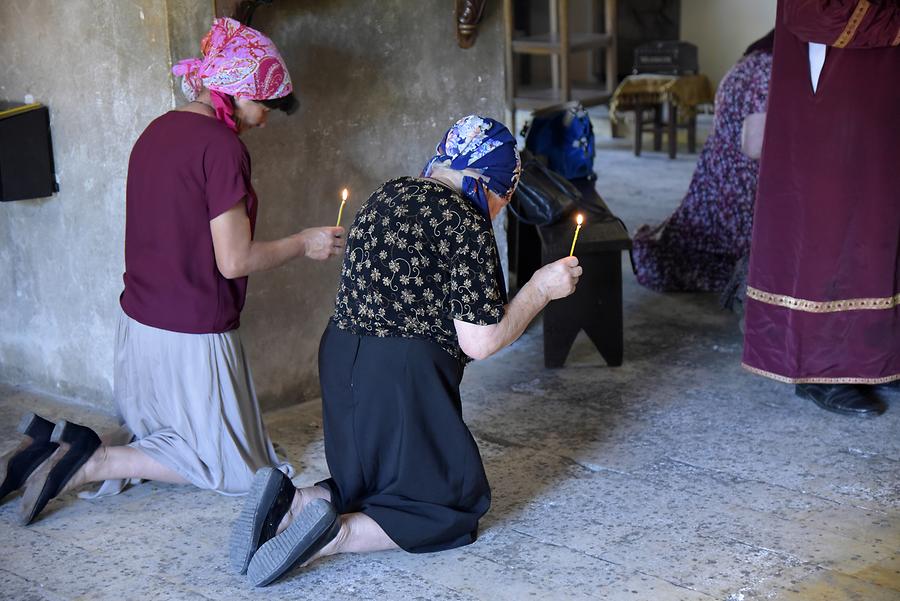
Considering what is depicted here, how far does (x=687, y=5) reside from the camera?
12.5 m

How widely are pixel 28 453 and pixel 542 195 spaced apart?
2.46 meters

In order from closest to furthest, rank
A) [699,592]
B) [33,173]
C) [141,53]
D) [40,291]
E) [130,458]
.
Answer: [699,592], [130,458], [141,53], [33,173], [40,291]

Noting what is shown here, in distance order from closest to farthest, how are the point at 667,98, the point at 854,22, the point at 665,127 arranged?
the point at 854,22
the point at 667,98
the point at 665,127

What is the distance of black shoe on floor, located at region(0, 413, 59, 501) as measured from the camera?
3678 mm

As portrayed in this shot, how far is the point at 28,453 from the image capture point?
3691mm

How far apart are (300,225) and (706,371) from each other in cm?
184

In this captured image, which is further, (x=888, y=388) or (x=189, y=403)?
(x=888, y=388)

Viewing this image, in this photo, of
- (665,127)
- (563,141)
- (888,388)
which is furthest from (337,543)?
(665,127)

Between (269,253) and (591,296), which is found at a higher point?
(269,253)

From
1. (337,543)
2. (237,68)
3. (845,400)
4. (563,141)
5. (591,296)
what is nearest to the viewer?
(337,543)

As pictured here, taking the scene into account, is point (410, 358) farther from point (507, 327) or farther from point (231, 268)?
point (231, 268)

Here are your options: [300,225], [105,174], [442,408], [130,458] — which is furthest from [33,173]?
[442,408]

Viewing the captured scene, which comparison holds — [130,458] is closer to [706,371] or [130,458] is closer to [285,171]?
[285,171]

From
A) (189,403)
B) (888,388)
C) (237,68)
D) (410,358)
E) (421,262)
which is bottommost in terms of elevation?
(888,388)
